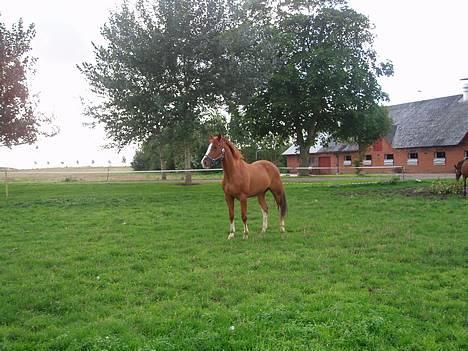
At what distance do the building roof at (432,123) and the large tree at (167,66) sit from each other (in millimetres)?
28868

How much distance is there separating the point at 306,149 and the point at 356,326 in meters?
31.2

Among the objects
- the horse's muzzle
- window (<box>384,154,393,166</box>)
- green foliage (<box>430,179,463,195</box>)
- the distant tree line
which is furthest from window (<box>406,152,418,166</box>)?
the horse's muzzle

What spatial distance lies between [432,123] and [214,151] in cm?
4231

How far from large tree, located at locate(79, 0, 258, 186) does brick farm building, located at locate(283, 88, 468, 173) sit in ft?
67.4

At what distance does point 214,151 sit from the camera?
9.52 m

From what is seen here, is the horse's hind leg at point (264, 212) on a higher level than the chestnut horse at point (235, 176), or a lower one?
lower

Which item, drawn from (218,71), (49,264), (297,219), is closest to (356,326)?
(49,264)

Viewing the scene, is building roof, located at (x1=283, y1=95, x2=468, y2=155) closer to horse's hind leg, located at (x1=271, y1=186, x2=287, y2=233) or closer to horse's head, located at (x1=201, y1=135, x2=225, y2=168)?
horse's hind leg, located at (x1=271, y1=186, x2=287, y2=233)

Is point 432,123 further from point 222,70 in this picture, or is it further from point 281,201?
point 281,201

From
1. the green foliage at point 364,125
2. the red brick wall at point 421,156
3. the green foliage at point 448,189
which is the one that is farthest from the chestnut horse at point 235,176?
the red brick wall at point 421,156

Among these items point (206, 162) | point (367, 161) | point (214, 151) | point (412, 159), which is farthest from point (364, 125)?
point (206, 162)

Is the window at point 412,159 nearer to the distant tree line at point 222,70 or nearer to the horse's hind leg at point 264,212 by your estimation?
the distant tree line at point 222,70

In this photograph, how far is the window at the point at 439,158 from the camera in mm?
42938

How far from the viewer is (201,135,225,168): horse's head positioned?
30.8 ft
